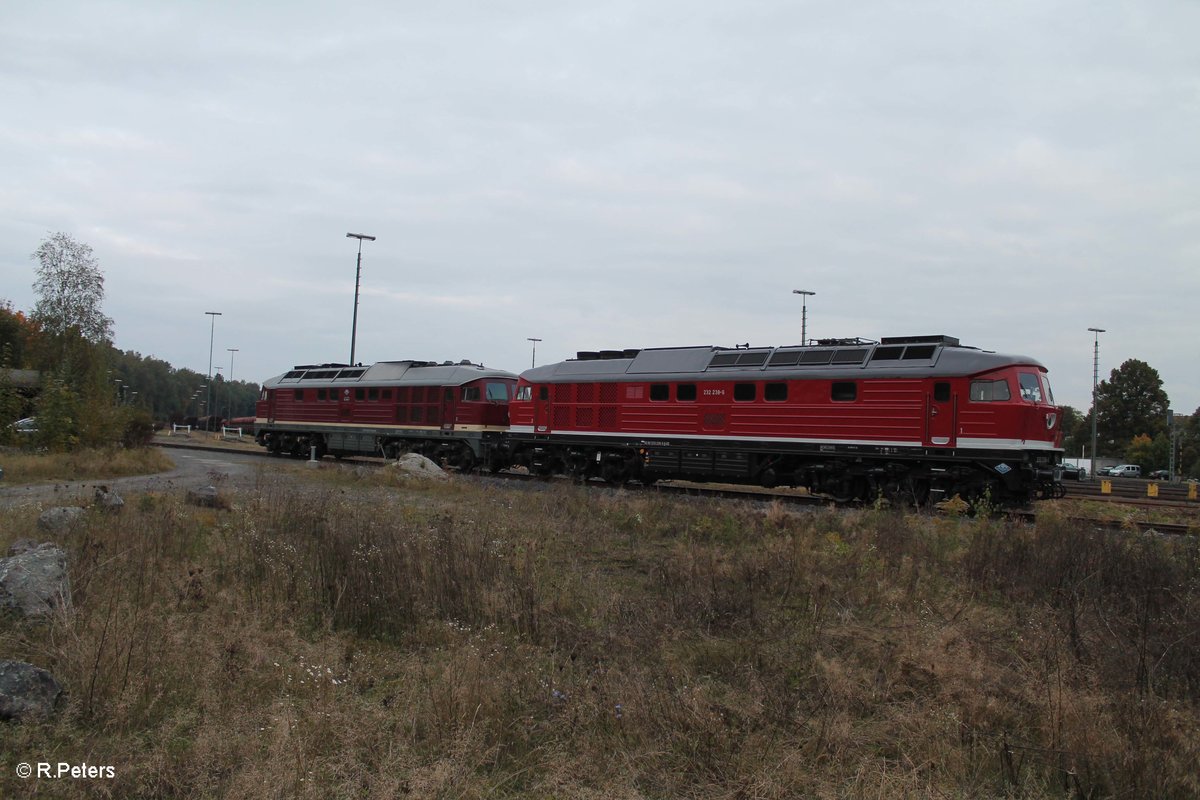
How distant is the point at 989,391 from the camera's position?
1694cm

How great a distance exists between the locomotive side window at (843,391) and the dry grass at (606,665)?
745 cm

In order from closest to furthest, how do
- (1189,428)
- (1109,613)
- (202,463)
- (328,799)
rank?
(328,799), (1109,613), (202,463), (1189,428)

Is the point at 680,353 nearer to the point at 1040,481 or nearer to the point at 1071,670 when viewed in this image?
the point at 1040,481

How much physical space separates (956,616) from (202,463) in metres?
24.4

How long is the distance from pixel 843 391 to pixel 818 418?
0.83 m

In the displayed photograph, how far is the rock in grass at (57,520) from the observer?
10.3m

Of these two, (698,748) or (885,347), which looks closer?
(698,748)

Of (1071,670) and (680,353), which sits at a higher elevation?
(680,353)

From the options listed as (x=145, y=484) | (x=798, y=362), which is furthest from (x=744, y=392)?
(x=145, y=484)

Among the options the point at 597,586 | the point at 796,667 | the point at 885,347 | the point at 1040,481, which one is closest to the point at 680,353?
the point at 885,347

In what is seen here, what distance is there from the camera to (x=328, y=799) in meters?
4.89

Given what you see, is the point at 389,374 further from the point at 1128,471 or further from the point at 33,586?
the point at 1128,471

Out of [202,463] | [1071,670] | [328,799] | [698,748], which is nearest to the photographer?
[328,799]

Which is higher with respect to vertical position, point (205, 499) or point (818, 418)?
point (818, 418)
